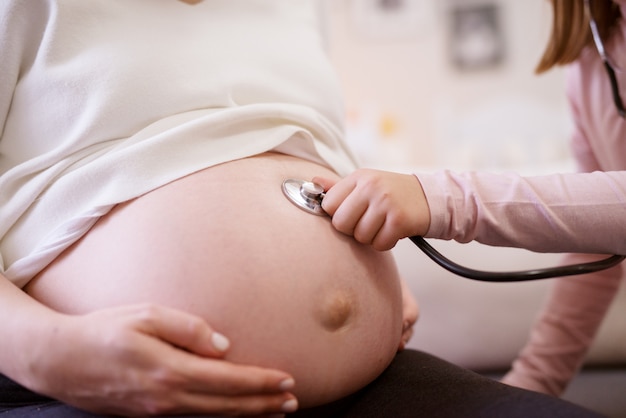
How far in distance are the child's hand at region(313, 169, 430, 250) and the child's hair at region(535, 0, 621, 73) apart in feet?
1.45

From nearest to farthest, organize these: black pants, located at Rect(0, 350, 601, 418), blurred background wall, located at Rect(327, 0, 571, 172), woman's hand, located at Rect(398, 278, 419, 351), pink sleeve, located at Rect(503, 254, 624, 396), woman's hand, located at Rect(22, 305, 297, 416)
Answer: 1. woman's hand, located at Rect(22, 305, 297, 416)
2. black pants, located at Rect(0, 350, 601, 418)
3. woman's hand, located at Rect(398, 278, 419, 351)
4. pink sleeve, located at Rect(503, 254, 624, 396)
5. blurred background wall, located at Rect(327, 0, 571, 172)

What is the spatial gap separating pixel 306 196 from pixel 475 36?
2.39 m

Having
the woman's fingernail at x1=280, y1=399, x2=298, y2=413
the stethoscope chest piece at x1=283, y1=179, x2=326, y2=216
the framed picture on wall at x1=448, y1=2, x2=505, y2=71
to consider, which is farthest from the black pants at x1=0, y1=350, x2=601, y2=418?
the framed picture on wall at x1=448, y1=2, x2=505, y2=71

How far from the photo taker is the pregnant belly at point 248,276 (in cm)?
55

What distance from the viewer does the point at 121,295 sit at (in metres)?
0.56

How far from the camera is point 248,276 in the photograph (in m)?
0.56

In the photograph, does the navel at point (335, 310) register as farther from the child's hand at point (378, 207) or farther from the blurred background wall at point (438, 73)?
the blurred background wall at point (438, 73)

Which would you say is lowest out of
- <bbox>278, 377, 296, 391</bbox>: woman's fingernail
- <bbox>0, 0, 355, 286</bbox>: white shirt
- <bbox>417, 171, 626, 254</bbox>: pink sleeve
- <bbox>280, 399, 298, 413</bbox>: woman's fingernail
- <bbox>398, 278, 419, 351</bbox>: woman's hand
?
<bbox>398, 278, 419, 351</bbox>: woman's hand

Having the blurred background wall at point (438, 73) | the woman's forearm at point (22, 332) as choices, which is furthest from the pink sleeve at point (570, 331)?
the blurred background wall at point (438, 73)

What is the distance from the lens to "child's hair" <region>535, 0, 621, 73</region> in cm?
83

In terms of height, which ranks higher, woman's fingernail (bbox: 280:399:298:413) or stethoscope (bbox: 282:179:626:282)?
stethoscope (bbox: 282:179:626:282)

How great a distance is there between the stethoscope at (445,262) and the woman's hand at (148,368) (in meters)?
0.19

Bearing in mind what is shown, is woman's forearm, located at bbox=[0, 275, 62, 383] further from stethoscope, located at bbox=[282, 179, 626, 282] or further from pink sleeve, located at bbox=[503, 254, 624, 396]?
pink sleeve, located at bbox=[503, 254, 624, 396]

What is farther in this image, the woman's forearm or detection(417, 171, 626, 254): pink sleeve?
detection(417, 171, 626, 254): pink sleeve
